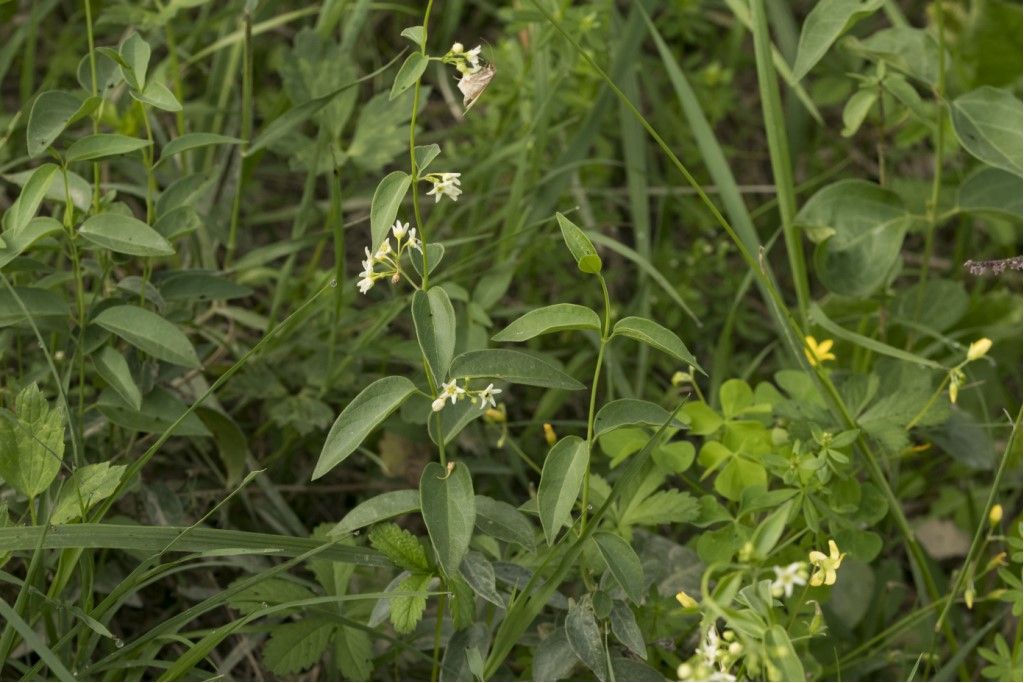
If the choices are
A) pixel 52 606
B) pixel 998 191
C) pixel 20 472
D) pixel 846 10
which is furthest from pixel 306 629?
pixel 998 191

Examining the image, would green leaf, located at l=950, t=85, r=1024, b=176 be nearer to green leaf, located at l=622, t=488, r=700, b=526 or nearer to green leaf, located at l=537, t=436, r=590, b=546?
green leaf, located at l=622, t=488, r=700, b=526

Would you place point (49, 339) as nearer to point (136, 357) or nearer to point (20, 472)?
point (136, 357)

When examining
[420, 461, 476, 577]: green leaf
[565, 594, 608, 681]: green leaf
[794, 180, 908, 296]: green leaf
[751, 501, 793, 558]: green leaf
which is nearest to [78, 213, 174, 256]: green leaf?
[420, 461, 476, 577]: green leaf

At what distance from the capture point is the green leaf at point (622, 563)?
1.46 m

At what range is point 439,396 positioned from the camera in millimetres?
1439

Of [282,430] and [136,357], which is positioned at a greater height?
[136,357]

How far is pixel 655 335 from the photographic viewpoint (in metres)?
1.42

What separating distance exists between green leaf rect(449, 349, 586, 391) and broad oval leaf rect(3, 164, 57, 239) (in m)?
0.66

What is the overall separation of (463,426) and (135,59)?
2.60 feet

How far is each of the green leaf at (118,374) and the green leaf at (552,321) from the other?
64 centimetres

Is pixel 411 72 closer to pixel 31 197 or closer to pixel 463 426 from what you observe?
pixel 463 426

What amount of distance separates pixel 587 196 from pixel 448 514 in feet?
4.65

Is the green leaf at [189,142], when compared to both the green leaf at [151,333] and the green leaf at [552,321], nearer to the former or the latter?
the green leaf at [151,333]

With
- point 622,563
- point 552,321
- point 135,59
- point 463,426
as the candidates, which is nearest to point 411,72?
point 552,321
